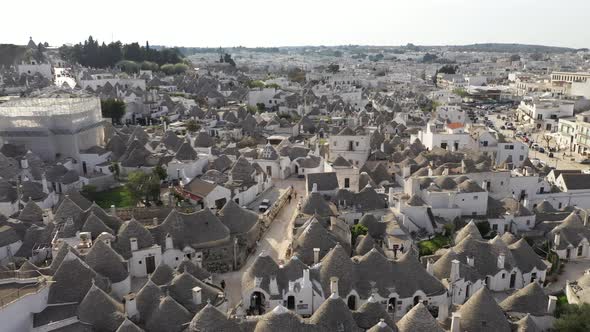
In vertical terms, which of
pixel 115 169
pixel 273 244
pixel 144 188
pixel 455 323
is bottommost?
pixel 273 244

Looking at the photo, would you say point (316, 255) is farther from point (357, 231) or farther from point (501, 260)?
point (501, 260)

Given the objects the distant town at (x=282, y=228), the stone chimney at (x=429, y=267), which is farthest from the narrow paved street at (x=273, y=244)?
the stone chimney at (x=429, y=267)

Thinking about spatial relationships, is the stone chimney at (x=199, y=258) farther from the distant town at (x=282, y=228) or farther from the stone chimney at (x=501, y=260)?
the stone chimney at (x=501, y=260)

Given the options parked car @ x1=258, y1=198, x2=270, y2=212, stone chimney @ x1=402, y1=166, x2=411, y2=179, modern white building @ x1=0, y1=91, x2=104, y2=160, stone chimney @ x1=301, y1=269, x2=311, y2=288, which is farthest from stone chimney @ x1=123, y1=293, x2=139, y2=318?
modern white building @ x1=0, y1=91, x2=104, y2=160

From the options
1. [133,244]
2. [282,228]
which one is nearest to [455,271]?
[282,228]

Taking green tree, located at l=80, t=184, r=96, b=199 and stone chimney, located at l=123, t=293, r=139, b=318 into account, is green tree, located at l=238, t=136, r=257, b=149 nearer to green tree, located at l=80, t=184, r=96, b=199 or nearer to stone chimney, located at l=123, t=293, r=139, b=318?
green tree, located at l=80, t=184, r=96, b=199
